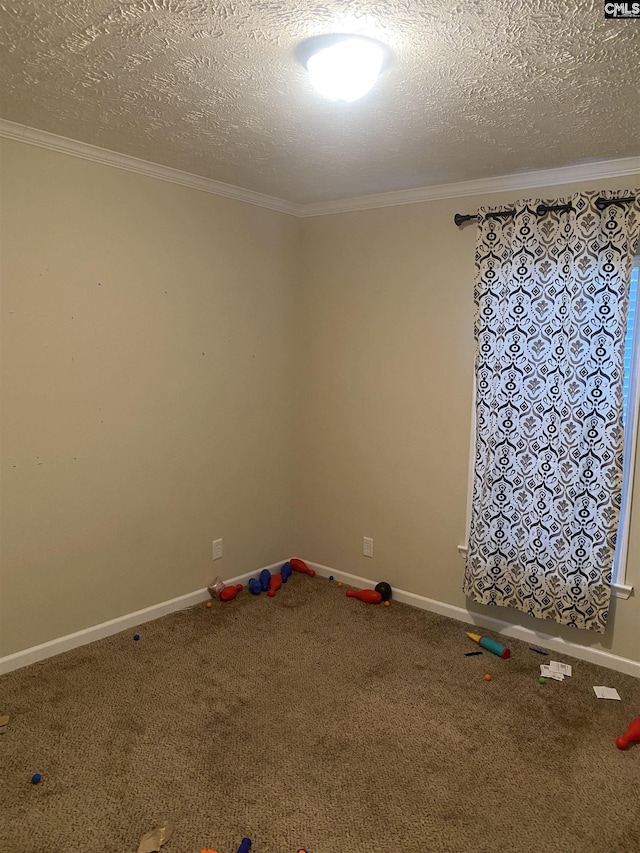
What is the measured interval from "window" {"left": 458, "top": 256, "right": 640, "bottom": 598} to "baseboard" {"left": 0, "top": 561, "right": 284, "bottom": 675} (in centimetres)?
240

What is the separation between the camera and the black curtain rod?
2871mm

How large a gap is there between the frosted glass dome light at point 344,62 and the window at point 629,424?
5.72 feet

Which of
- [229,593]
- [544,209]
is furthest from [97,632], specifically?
[544,209]

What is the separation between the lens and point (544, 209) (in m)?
3.08

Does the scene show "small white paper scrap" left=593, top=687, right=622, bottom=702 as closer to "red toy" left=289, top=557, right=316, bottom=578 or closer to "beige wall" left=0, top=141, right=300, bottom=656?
"red toy" left=289, top=557, right=316, bottom=578

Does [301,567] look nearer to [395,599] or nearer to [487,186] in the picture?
[395,599]

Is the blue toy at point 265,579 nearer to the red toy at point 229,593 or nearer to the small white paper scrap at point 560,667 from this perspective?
the red toy at point 229,593

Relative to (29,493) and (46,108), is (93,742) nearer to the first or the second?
(29,493)

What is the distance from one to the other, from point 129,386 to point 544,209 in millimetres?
2372

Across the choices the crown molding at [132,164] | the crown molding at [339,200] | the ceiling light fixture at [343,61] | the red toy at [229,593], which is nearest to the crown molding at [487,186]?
the crown molding at [339,200]

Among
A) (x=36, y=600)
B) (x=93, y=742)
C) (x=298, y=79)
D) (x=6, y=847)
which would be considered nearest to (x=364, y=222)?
(x=298, y=79)

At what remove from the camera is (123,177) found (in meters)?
3.15

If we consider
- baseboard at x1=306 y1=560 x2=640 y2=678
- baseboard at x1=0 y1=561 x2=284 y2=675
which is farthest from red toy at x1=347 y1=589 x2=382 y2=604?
baseboard at x1=0 y1=561 x2=284 y2=675

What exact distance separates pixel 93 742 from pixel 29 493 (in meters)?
1.18
